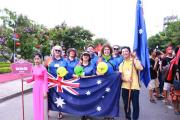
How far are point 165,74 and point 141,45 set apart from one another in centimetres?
191

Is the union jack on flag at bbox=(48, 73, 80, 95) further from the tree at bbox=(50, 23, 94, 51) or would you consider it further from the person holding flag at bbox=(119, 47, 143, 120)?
the tree at bbox=(50, 23, 94, 51)

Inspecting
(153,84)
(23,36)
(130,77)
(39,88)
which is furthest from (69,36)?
(39,88)

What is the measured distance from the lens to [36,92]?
25.1 feet

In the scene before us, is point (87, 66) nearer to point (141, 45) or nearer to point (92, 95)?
point (92, 95)

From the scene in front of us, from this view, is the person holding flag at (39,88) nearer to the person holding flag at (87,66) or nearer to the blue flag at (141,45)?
the person holding flag at (87,66)

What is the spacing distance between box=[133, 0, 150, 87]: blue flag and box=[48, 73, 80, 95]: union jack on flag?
1506 millimetres

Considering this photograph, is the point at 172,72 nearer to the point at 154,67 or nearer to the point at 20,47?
the point at 154,67

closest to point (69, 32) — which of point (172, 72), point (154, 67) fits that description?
point (154, 67)

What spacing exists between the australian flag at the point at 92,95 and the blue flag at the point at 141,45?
0.63 m

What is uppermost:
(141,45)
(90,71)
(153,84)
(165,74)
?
(141,45)

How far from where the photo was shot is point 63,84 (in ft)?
27.9

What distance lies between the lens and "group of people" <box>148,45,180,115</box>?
9414 mm

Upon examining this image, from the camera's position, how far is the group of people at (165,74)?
941 cm

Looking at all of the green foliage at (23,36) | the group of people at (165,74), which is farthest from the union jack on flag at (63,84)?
the green foliage at (23,36)
